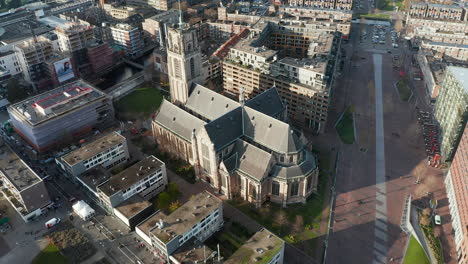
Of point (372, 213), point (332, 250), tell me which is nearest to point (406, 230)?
point (372, 213)

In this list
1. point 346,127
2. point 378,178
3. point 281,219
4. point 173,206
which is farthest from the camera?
point 346,127

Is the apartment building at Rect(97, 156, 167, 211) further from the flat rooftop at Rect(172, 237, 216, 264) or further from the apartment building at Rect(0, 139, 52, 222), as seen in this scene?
the flat rooftop at Rect(172, 237, 216, 264)

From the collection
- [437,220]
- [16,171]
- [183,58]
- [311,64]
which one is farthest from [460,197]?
[16,171]

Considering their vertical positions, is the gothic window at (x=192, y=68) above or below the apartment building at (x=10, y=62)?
above

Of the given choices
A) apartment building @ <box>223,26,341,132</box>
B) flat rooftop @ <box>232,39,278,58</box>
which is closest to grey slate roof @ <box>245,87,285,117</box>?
apartment building @ <box>223,26,341,132</box>

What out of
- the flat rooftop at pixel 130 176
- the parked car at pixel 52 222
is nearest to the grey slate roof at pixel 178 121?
the flat rooftop at pixel 130 176

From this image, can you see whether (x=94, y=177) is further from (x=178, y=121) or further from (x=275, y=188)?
(x=275, y=188)

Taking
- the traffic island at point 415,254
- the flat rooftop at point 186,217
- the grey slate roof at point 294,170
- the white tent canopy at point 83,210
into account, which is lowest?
the traffic island at point 415,254

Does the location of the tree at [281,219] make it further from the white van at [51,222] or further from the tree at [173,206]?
the white van at [51,222]
